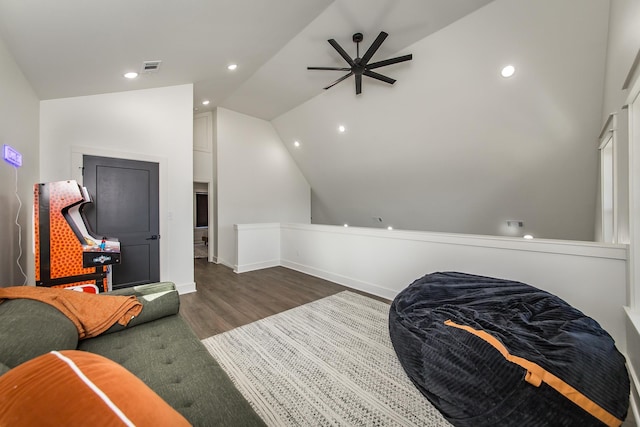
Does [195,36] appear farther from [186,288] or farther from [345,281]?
[345,281]

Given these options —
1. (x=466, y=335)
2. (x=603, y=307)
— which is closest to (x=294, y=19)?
(x=466, y=335)

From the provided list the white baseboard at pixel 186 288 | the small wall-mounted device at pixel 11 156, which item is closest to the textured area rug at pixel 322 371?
the white baseboard at pixel 186 288

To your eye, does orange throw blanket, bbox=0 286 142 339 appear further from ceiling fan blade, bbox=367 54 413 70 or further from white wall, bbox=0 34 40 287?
ceiling fan blade, bbox=367 54 413 70

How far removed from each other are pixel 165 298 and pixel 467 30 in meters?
4.11

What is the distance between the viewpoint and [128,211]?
3.35 m

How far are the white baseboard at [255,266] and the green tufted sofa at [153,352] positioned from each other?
3136mm

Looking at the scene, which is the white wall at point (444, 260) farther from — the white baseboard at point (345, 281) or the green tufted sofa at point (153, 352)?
the green tufted sofa at point (153, 352)

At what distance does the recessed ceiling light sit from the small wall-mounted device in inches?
193

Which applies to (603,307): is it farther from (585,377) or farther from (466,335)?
(466,335)

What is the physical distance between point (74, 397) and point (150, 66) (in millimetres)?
3397

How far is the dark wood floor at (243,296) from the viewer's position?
9.51 ft

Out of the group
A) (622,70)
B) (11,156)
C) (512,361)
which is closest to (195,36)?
(11,156)

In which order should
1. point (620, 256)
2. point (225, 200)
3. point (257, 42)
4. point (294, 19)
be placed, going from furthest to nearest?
1. point (225, 200)
2. point (257, 42)
3. point (294, 19)
4. point (620, 256)

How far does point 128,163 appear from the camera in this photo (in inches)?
133
